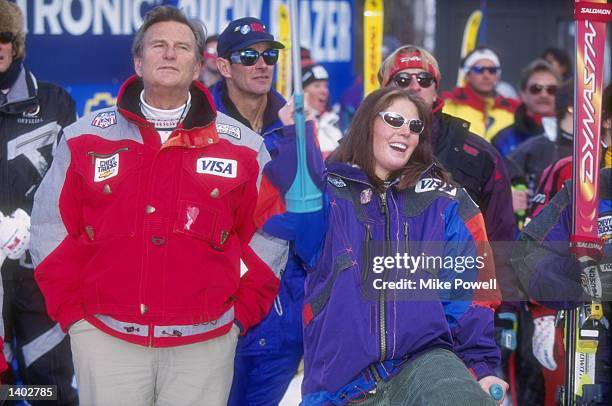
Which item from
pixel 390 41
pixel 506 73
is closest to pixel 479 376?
pixel 390 41

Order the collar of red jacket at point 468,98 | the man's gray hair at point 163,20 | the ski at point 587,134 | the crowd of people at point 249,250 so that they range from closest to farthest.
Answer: the crowd of people at point 249,250 → the man's gray hair at point 163,20 → the ski at point 587,134 → the collar of red jacket at point 468,98

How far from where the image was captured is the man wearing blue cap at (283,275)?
4.78 metres

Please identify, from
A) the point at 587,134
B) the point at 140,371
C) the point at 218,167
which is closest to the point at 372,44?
the point at 587,134

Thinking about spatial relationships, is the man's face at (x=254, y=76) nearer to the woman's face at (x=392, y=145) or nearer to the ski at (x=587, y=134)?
the woman's face at (x=392, y=145)

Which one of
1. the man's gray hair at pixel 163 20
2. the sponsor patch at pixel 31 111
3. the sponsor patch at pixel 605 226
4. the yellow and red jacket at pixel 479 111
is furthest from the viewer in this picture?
the yellow and red jacket at pixel 479 111

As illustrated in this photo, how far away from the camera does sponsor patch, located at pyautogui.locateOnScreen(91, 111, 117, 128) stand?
401cm

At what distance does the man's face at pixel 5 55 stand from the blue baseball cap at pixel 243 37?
0.96 meters

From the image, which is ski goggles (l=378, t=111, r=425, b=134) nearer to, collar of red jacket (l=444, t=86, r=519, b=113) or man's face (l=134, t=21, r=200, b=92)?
man's face (l=134, t=21, r=200, b=92)

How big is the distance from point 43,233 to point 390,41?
6247 mm

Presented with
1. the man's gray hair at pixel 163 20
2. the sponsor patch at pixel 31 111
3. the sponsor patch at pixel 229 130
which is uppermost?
the man's gray hair at pixel 163 20

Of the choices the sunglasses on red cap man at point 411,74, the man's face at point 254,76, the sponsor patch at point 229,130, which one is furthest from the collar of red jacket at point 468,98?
the sponsor patch at point 229,130

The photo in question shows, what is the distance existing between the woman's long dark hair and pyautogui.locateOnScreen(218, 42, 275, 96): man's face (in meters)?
0.93

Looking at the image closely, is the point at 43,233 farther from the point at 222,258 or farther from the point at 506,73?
the point at 506,73

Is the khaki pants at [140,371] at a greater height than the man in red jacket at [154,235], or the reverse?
the man in red jacket at [154,235]
